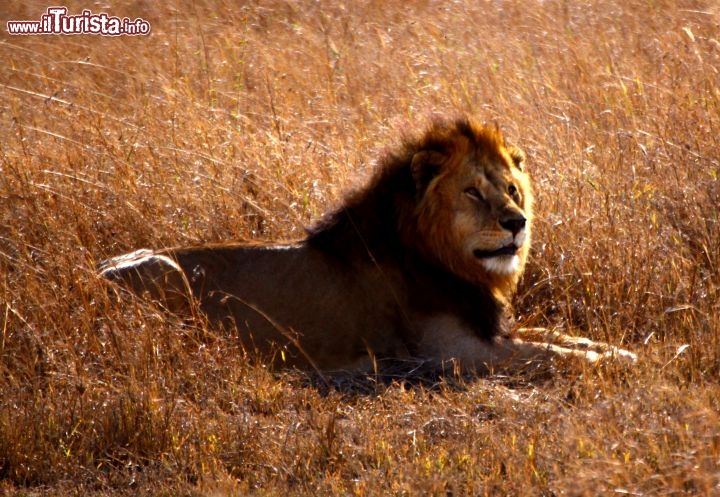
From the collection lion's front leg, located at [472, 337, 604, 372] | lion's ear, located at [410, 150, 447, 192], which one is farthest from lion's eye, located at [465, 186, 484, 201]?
lion's front leg, located at [472, 337, 604, 372]

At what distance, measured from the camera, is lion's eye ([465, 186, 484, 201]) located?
5826mm

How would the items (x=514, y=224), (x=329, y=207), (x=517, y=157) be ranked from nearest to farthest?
1. (x=514, y=224)
2. (x=517, y=157)
3. (x=329, y=207)

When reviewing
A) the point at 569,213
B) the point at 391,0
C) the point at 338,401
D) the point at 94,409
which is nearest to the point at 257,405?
the point at 338,401

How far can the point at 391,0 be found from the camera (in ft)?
43.2

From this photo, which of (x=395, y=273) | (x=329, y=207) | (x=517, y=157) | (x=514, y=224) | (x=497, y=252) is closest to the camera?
(x=514, y=224)

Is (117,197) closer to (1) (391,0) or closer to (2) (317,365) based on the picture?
(2) (317,365)

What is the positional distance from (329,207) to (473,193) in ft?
4.17

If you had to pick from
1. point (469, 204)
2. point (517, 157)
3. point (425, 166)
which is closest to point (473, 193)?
point (469, 204)

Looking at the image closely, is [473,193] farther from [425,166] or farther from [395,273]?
[395,273]

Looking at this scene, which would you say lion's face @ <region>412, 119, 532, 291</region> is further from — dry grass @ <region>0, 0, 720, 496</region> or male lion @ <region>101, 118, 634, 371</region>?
dry grass @ <region>0, 0, 720, 496</region>

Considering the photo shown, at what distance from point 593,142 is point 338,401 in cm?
339

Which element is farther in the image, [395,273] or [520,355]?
[395,273]

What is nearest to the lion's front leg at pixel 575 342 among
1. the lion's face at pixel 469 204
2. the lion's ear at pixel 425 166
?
the lion's face at pixel 469 204

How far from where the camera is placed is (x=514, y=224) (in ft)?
18.7
